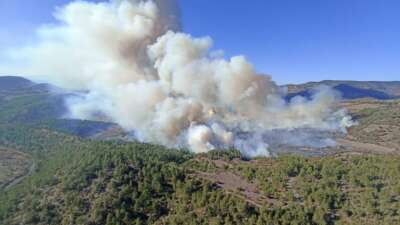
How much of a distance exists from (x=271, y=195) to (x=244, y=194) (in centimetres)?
534

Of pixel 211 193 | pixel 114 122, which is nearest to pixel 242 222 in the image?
pixel 211 193

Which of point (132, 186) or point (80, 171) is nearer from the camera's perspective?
point (132, 186)

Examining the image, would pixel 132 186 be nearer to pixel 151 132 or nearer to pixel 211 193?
pixel 211 193

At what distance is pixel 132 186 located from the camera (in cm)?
7375

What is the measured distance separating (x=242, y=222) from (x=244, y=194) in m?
14.2

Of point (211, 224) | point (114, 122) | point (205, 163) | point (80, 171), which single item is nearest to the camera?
point (211, 224)

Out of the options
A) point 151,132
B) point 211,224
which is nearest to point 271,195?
point 211,224

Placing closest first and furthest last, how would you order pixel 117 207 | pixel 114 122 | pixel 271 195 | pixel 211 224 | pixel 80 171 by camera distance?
pixel 211 224 → pixel 117 207 → pixel 271 195 → pixel 80 171 → pixel 114 122

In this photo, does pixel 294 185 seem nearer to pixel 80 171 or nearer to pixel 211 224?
pixel 211 224

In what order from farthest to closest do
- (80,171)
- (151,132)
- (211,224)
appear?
(151,132)
(80,171)
(211,224)

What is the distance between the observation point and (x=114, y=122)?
7849 inches

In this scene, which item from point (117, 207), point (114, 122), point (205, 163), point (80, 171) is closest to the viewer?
point (117, 207)

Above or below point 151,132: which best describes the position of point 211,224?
below

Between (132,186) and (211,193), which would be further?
(132,186)
